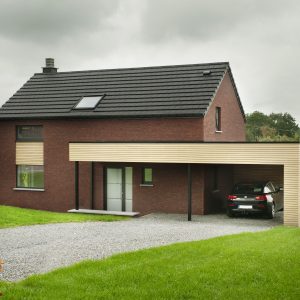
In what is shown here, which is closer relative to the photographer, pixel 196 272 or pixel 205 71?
pixel 196 272

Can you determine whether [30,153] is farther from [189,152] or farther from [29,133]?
[189,152]

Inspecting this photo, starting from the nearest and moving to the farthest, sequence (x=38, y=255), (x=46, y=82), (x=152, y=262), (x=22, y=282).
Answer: (x=22, y=282) → (x=152, y=262) → (x=38, y=255) → (x=46, y=82)

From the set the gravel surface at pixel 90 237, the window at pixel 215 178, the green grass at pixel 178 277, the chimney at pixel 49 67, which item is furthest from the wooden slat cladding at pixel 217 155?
the chimney at pixel 49 67

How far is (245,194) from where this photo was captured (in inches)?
840

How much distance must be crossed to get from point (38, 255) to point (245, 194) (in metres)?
10.7

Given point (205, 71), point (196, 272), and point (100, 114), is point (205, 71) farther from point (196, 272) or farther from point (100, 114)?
point (196, 272)

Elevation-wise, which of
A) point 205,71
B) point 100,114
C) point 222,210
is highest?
point 205,71

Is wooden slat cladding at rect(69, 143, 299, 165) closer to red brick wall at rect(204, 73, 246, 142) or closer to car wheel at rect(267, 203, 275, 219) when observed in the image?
car wheel at rect(267, 203, 275, 219)

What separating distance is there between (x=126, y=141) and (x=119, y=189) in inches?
140

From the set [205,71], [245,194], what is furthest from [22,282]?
[205,71]

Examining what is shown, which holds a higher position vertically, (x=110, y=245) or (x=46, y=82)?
(x=46, y=82)

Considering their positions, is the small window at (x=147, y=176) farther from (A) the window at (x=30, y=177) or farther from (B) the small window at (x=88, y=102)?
(A) the window at (x=30, y=177)

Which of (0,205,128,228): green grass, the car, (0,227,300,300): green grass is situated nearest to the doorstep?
(0,205,128,228): green grass

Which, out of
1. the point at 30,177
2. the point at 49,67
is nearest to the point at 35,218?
the point at 30,177
